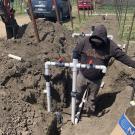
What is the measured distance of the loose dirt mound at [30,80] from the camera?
6.28 m

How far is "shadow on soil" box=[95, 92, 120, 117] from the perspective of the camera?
8211 millimetres

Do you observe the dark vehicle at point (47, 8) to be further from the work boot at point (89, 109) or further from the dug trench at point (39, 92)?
the work boot at point (89, 109)

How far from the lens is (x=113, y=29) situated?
17500 mm

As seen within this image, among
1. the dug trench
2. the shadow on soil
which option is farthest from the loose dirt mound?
the shadow on soil

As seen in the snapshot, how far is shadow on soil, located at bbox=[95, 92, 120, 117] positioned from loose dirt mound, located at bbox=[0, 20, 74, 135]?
31.7 inches

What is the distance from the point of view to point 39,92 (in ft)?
27.0

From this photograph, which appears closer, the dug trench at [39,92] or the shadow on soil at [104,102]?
the dug trench at [39,92]

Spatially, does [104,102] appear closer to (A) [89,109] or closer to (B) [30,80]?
(A) [89,109]

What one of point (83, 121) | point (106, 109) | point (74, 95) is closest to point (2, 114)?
point (74, 95)

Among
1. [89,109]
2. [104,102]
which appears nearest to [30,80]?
[89,109]

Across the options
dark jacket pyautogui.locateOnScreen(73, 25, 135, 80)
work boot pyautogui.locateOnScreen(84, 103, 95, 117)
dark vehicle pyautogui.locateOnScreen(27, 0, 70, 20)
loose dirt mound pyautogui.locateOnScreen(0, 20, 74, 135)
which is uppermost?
dark jacket pyautogui.locateOnScreen(73, 25, 135, 80)

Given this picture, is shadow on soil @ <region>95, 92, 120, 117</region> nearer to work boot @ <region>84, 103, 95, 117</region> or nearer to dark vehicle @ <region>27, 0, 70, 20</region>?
work boot @ <region>84, 103, 95, 117</region>

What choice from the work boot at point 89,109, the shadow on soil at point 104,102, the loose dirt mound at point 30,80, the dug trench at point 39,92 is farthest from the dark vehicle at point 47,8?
the work boot at point 89,109

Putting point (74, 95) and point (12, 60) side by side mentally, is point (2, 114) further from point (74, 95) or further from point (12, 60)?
point (12, 60)
